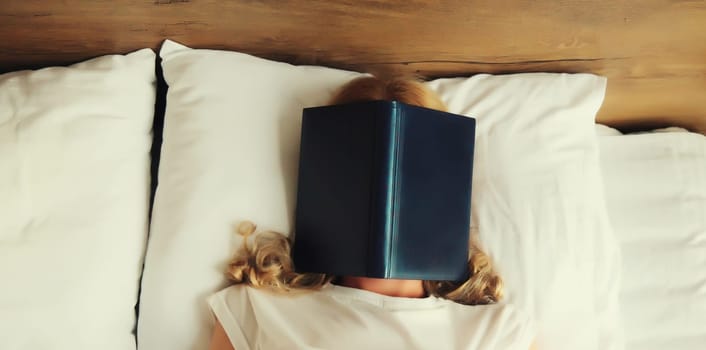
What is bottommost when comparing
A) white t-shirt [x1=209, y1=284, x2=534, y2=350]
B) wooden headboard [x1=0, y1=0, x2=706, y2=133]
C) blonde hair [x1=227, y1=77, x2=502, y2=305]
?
white t-shirt [x1=209, y1=284, x2=534, y2=350]

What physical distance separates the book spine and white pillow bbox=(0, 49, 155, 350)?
369 mm

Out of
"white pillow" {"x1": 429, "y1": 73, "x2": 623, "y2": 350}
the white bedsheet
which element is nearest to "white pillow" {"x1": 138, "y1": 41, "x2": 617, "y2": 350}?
"white pillow" {"x1": 429, "y1": 73, "x2": 623, "y2": 350}

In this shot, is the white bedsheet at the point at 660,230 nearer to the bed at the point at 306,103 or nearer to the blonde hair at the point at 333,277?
the bed at the point at 306,103

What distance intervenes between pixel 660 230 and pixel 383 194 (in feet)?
2.09

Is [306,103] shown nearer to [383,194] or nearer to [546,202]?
[383,194]

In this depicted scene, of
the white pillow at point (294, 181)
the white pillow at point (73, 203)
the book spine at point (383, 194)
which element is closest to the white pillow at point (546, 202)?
the white pillow at point (294, 181)

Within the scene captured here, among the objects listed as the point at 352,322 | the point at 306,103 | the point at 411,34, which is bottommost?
the point at 352,322

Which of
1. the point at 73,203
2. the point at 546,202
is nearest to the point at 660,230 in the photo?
the point at 546,202

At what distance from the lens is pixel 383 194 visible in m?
0.86

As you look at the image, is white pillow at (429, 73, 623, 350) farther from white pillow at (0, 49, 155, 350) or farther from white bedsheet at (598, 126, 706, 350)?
white pillow at (0, 49, 155, 350)

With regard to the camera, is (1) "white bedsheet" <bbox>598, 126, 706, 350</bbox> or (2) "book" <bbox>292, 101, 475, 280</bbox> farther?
(1) "white bedsheet" <bbox>598, 126, 706, 350</bbox>

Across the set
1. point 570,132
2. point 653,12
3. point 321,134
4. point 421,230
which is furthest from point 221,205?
point 653,12

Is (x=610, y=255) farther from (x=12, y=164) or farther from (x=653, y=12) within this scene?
(x=12, y=164)

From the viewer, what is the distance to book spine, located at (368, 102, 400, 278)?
2.83 ft
